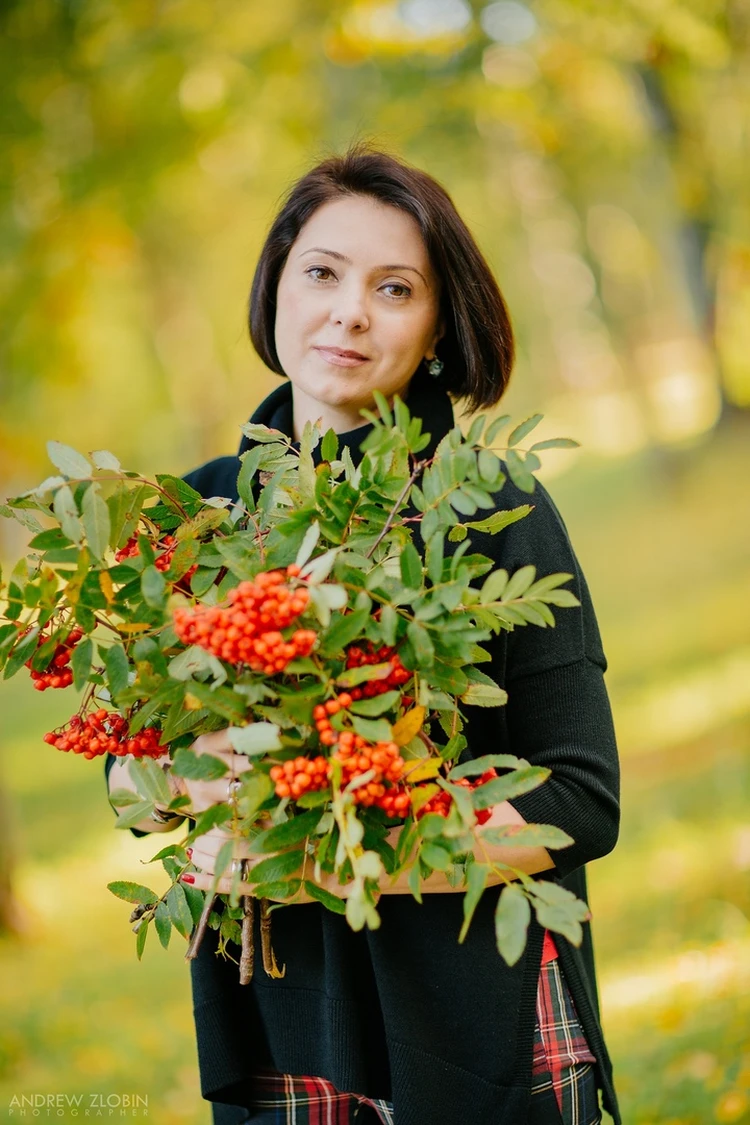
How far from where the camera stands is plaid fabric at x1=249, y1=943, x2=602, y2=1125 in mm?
1854

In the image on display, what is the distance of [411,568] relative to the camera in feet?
4.80

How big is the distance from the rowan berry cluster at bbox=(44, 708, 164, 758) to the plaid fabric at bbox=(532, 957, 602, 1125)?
0.76 meters

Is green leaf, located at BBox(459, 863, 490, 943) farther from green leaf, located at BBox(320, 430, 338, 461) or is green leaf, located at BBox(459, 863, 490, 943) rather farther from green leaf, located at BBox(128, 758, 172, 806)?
green leaf, located at BBox(320, 430, 338, 461)

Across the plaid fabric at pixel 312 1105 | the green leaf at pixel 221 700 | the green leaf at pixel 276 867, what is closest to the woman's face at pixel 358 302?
the green leaf at pixel 221 700

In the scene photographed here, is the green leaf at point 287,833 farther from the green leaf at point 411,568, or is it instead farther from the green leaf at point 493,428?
the green leaf at point 493,428

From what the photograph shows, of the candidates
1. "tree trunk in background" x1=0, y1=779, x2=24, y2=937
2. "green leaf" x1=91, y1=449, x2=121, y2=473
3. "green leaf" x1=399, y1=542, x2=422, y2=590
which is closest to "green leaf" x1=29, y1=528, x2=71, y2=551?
"green leaf" x1=91, y1=449, x2=121, y2=473

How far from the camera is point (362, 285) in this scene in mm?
2037

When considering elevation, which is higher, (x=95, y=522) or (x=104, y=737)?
(x=95, y=522)

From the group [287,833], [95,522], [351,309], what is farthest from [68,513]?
[351,309]

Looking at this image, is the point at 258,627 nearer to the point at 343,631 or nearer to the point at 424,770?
the point at 343,631

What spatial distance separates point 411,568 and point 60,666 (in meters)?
0.58

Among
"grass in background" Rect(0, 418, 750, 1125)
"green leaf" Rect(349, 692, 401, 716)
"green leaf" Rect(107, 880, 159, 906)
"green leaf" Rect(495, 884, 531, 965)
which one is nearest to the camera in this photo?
"green leaf" Rect(495, 884, 531, 965)

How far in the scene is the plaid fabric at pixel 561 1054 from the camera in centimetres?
185

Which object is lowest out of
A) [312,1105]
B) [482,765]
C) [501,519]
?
[312,1105]
